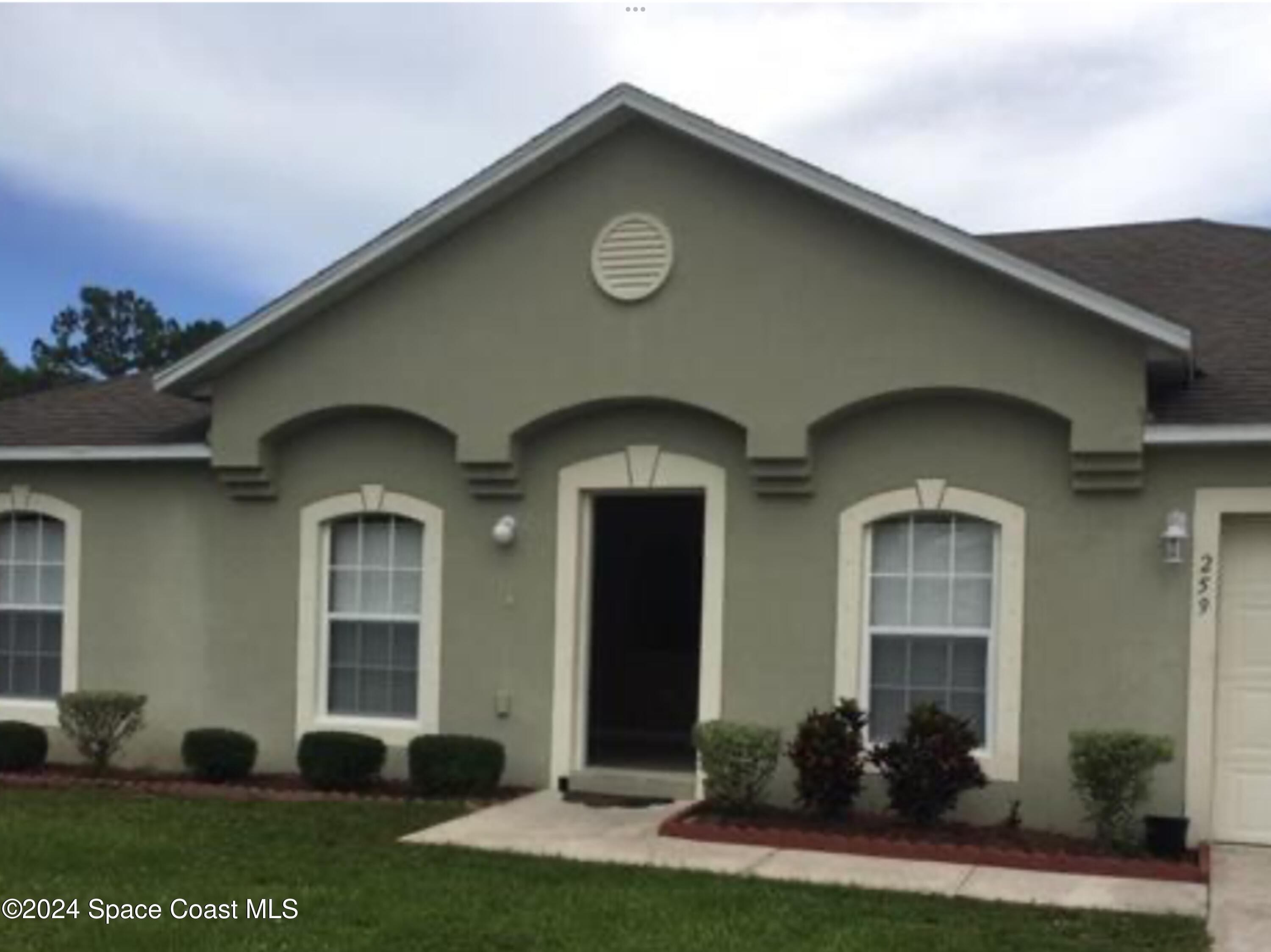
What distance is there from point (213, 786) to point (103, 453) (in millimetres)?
3403

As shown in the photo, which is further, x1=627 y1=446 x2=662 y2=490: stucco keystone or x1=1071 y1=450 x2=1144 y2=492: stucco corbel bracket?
x1=627 y1=446 x2=662 y2=490: stucco keystone

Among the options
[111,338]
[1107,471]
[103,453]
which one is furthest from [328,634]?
[111,338]

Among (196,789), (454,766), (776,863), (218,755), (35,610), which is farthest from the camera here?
(35,610)

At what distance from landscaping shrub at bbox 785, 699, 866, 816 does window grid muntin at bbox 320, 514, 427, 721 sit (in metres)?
3.70

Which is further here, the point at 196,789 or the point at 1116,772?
the point at 196,789

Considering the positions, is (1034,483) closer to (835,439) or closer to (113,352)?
(835,439)

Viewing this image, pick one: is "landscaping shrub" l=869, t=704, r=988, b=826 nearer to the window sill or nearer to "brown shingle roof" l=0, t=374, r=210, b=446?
"brown shingle roof" l=0, t=374, r=210, b=446

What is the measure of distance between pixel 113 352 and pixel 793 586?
2528 inches

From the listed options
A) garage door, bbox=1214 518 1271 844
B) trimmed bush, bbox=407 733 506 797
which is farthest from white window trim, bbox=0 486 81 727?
garage door, bbox=1214 518 1271 844

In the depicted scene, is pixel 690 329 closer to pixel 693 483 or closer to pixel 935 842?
pixel 693 483

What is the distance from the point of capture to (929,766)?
10.4 meters

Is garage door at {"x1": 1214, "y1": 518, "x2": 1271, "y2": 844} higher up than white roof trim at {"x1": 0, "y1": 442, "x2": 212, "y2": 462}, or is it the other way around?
white roof trim at {"x1": 0, "y1": 442, "x2": 212, "y2": 462}

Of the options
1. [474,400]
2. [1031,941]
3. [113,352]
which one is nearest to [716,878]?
[1031,941]

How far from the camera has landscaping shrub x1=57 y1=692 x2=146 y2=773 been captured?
13219 millimetres
